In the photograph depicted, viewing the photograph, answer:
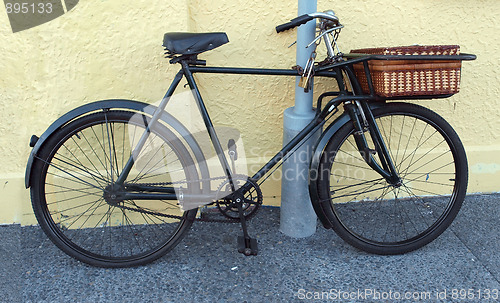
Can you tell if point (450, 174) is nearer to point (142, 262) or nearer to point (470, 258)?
point (470, 258)

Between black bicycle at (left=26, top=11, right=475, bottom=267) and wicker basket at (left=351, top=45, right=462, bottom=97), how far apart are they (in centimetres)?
3

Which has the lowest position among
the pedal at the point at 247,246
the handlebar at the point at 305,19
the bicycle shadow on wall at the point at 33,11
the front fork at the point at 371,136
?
the pedal at the point at 247,246

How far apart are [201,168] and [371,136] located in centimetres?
107

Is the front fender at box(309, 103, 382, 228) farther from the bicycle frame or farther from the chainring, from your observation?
the chainring

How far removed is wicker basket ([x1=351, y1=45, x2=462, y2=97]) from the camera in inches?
98.7

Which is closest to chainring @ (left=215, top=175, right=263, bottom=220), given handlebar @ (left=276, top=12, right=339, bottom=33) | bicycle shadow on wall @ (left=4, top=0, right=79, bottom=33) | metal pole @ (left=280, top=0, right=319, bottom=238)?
metal pole @ (left=280, top=0, right=319, bottom=238)

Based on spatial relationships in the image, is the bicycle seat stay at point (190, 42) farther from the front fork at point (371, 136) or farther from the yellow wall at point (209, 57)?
the front fork at point (371, 136)

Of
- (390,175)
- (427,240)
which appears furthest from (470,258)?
(390,175)

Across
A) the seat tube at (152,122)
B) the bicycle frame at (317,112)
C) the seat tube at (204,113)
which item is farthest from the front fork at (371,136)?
the seat tube at (152,122)

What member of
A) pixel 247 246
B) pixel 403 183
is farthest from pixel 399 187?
pixel 247 246

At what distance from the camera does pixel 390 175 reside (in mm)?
2807

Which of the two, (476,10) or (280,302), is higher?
(476,10)

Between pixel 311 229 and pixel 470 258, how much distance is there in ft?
3.41

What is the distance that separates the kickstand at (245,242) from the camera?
9.31ft
